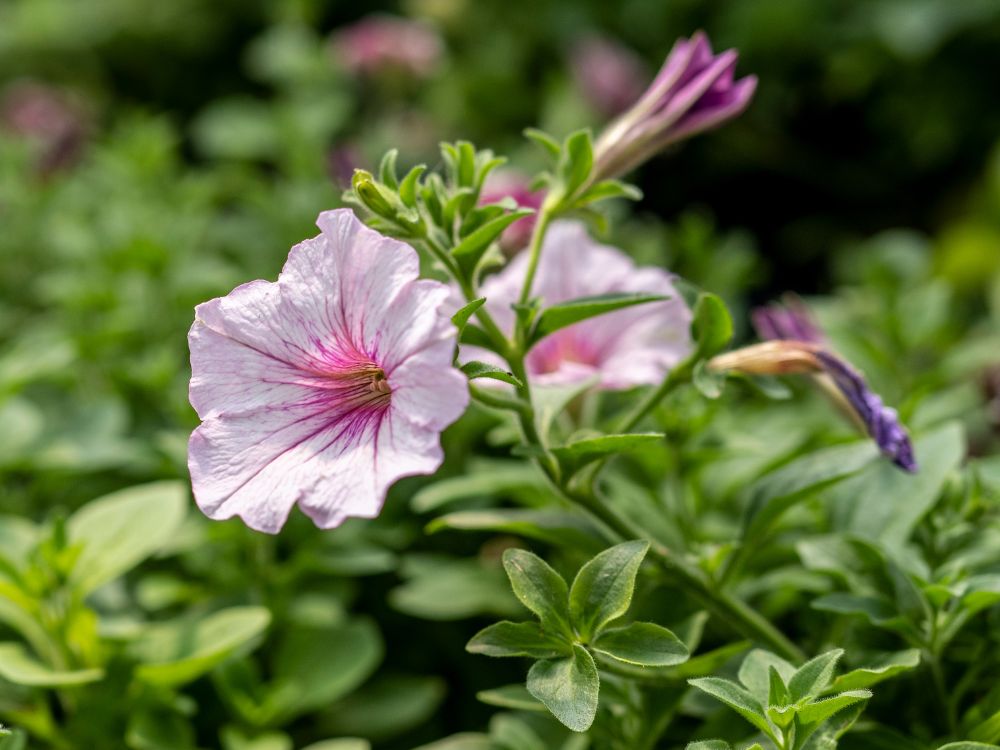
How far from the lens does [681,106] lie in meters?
0.95

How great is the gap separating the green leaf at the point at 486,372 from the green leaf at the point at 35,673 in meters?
0.44

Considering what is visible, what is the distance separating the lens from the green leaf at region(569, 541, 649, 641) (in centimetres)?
72

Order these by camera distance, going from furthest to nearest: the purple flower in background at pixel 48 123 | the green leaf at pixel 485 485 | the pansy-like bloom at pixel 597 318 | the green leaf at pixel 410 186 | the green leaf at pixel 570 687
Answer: the purple flower in background at pixel 48 123 → the green leaf at pixel 485 485 → the pansy-like bloom at pixel 597 318 → the green leaf at pixel 410 186 → the green leaf at pixel 570 687

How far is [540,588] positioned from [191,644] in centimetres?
40

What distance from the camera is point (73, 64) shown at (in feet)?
11.3

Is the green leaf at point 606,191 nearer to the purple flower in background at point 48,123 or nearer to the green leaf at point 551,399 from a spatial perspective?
the green leaf at point 551,399

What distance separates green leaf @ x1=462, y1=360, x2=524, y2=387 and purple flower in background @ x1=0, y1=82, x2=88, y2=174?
1.85 meters

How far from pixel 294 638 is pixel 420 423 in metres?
0.52

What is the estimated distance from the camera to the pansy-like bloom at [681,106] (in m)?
0.95

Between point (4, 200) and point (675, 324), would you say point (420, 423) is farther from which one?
point (4, 200)

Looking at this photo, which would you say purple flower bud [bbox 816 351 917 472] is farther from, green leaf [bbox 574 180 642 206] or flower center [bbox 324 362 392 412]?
flower center [bbox 324 362 392 412]

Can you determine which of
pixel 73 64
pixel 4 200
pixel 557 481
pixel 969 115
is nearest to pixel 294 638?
pixel 557 481

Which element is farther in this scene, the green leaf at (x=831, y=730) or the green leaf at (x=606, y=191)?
the green leaf at (x=606, y=191)

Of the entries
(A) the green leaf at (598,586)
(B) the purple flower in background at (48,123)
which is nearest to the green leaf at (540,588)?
(A) the green leaf at (598,586)
